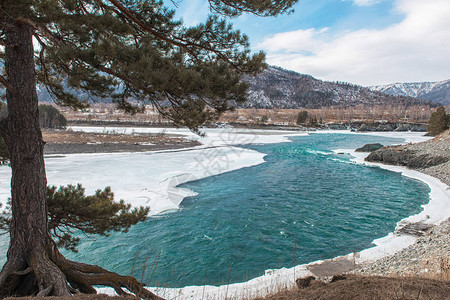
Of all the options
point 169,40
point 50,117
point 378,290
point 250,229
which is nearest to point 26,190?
point 169,40

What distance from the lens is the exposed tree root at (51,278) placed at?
10.4ft

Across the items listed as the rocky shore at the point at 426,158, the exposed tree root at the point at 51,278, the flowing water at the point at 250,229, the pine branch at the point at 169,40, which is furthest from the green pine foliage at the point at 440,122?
the exposed tree root at the point at 51,278

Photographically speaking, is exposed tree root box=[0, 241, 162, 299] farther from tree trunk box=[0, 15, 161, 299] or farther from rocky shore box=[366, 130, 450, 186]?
rocky shore box=[366, 130, 450, 186]

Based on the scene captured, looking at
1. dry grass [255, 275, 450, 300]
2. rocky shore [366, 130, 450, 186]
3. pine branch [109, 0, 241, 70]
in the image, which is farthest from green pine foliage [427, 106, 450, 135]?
pine branch [109, 0, 241, 70]

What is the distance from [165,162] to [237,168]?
5801 millimetres

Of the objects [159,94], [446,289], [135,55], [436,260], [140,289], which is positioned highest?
[135,55]

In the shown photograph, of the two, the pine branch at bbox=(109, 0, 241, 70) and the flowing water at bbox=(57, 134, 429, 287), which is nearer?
the pine branch at bbox=(109, 0, 241, 70)

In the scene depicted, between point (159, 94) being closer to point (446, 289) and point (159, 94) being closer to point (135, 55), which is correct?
point (135, 55)

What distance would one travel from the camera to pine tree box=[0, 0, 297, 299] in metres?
3.12

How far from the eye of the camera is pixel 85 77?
3666 mm

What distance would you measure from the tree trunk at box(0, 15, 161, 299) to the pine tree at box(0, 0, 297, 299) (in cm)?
1

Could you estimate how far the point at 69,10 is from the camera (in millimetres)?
3115

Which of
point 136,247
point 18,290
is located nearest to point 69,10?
point 18,290

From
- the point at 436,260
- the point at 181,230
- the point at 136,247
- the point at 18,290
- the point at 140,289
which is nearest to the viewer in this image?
the point at 18,290
